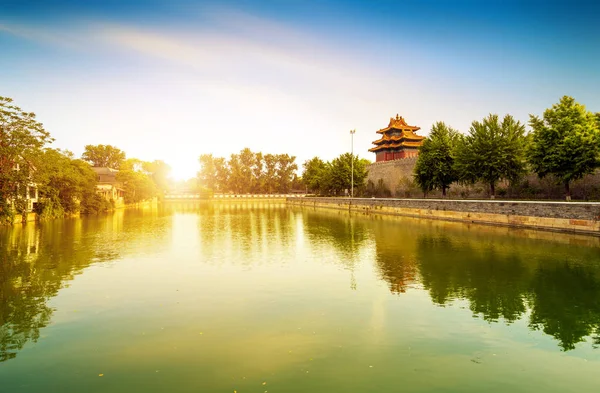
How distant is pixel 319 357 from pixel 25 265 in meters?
14.4

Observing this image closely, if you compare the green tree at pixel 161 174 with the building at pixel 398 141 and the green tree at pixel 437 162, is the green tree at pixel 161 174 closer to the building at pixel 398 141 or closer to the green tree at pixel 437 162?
the building at pixel 398 141

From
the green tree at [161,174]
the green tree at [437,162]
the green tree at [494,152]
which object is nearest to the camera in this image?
the green tree at [494,152]

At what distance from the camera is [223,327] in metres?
8.89

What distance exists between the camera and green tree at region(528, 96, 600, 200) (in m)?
32.6

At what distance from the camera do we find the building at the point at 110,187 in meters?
63.3

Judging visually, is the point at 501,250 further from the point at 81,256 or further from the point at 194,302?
the point at 81,256

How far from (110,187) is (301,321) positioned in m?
63.5

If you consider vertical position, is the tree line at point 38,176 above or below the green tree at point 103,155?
below

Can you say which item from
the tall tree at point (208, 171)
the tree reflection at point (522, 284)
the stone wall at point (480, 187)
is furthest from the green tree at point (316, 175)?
the tree reflection at point (522, 284)

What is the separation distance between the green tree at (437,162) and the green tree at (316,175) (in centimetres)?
3180

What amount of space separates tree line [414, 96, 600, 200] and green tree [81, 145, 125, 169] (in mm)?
102282

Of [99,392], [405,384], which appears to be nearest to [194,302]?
[99,392]

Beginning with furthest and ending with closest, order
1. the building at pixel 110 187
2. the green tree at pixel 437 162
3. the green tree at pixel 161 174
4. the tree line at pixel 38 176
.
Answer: the green tree at pixel 161 174
the building at pixel 110 187
the green tree at pixel 437 162
the tree line at pixel 38 176

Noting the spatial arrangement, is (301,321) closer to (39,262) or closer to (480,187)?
Answer: (39,262)
